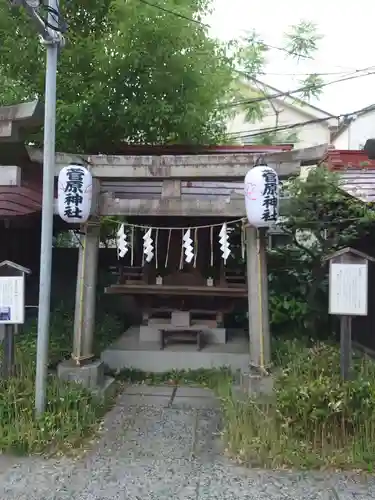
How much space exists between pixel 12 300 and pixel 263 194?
3214 millimetres

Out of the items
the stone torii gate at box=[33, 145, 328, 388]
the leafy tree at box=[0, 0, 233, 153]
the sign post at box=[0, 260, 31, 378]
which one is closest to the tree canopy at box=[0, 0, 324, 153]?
the leafy tree at box=[0, 0, 233, 153]

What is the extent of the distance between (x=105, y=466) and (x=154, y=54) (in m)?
5.85

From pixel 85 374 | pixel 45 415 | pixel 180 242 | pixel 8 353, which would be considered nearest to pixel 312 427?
pixel 45 415

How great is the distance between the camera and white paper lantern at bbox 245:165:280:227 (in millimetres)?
5879

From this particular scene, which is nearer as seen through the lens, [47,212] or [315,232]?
[47,212]

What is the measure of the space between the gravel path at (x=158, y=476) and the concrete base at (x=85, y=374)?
75 centimetres

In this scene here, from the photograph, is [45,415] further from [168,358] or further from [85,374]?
[168,358]

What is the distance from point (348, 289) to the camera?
5230mm

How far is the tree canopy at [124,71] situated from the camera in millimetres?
7410

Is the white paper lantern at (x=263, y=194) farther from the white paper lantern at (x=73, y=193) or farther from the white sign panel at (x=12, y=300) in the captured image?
the white sign panel at (x=12, y=300)

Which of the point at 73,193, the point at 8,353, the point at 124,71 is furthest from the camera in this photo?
the point at 124,71

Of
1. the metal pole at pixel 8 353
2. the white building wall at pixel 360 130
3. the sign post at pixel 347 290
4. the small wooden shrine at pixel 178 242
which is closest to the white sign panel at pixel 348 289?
the sign post at pixel 347 290

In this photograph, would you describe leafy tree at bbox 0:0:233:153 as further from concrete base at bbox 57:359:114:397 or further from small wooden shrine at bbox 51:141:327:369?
concrete base at bbox 57:359:114:397

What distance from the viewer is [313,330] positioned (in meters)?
8.41
